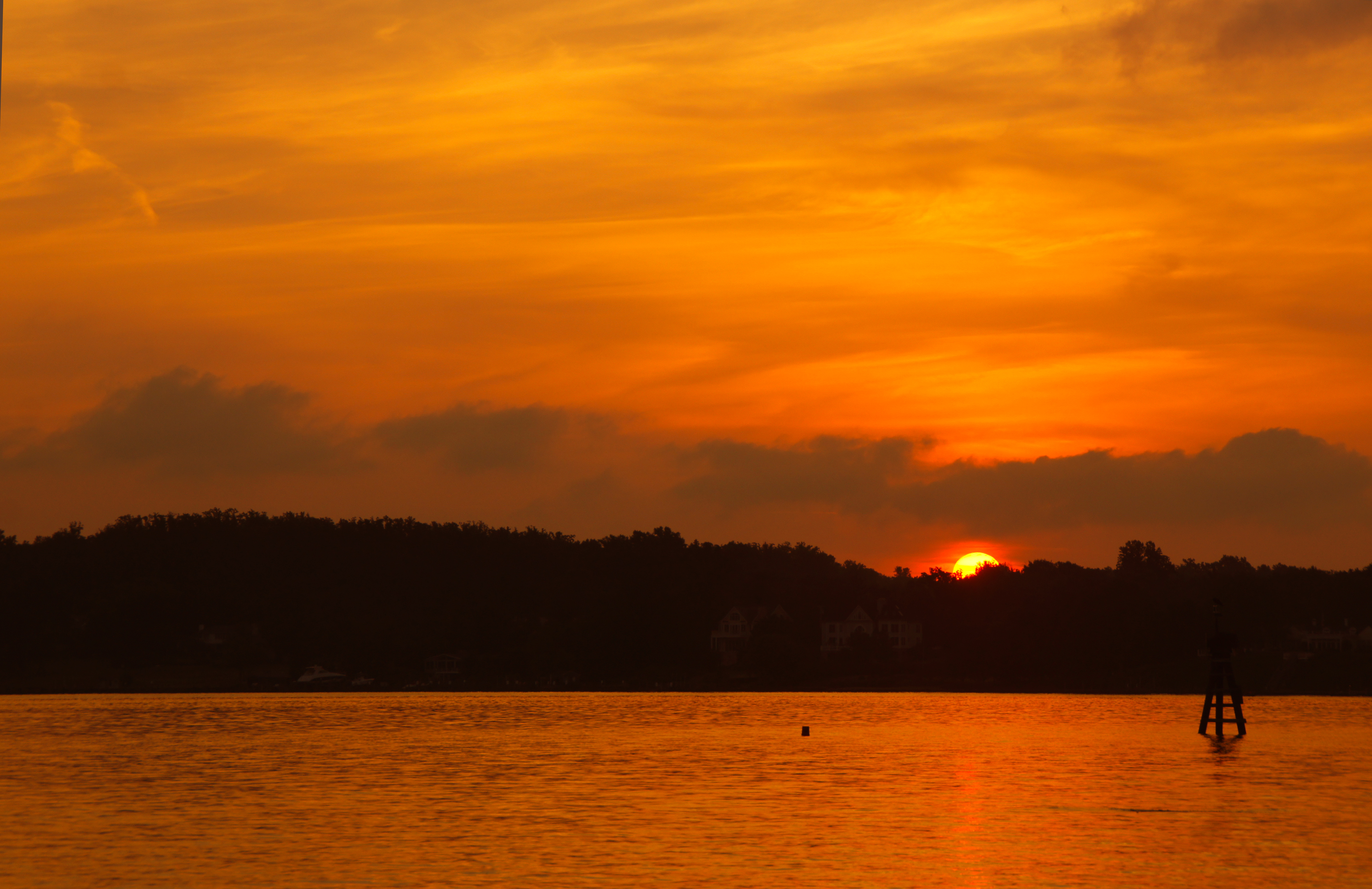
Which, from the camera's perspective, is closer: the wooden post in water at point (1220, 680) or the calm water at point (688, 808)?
the calm water at point (688, 808)

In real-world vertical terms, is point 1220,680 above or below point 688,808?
above

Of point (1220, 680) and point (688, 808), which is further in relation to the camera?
point (1220, 680)

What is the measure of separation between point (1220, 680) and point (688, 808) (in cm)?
5168

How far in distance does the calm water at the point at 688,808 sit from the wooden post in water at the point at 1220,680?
1825 millimetres

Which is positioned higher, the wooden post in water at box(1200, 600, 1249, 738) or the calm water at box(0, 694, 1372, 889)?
the wooden post in water at box(1200, 600, 1249, 738)

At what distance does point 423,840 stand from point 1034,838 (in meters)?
16.1

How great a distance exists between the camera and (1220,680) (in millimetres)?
90062

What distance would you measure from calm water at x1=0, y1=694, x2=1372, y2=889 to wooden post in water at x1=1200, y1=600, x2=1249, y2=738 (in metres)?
1.83

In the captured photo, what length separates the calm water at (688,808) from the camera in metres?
35.4

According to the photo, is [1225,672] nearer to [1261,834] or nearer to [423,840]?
[1261,834]

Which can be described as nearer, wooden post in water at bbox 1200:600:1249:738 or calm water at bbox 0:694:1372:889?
calm water at bbox 0:694:1372:889

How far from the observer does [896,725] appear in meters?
109

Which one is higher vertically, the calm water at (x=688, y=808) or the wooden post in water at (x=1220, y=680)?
the wooden post in water at (x=1220, y=680)

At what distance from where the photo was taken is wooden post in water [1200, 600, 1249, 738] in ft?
282
